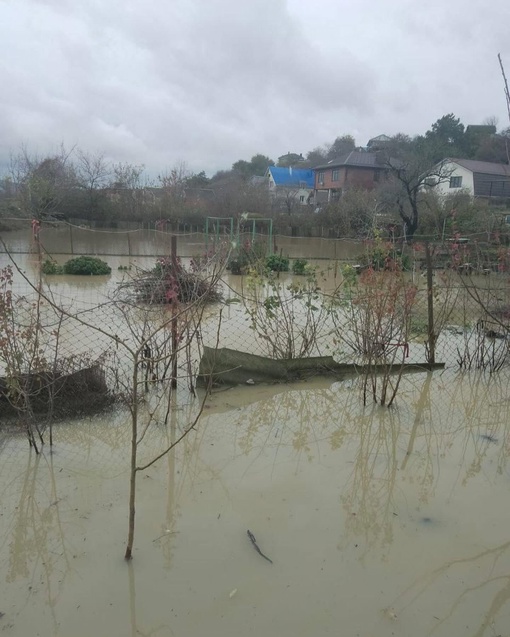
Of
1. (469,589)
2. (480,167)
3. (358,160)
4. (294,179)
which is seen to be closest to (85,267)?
(469,589)

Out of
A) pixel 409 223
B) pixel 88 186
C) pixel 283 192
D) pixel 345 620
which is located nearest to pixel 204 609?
pixel 345 620

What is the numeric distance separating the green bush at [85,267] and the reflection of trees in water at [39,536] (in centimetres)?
1135

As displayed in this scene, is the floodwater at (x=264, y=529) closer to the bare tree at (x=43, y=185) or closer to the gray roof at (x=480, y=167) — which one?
the bare tree at (x=43, y=185)

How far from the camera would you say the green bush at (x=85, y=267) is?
1380 cm

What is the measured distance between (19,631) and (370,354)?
3235mm

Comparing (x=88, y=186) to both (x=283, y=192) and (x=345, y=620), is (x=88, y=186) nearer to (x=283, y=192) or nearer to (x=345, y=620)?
(x=283, y=192)

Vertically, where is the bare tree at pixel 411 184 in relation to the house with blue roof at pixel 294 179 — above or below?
below

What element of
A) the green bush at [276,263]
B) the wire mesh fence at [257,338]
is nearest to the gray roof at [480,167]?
the green bush at [276,263]

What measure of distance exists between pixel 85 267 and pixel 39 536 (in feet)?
40.0

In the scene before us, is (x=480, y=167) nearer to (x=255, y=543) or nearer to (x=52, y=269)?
(x=52, y=269)

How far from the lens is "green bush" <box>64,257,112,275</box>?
13.8 m

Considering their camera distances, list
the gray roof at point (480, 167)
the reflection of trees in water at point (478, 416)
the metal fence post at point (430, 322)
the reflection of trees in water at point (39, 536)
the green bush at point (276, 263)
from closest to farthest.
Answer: the reflection of trees in water at point (39, 536), the reflection of trees in water at point (478, 416), the metal fence post at point (430, 322), the green bush at point (276, 263), the gray roof at point (480, 167)

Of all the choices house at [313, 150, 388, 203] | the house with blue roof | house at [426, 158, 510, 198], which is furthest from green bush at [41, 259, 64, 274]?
the house with blue roof

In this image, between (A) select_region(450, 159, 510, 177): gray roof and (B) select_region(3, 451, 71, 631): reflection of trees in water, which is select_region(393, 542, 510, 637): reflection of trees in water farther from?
(A) select_region(450, 159, 510, 177): gray roof
